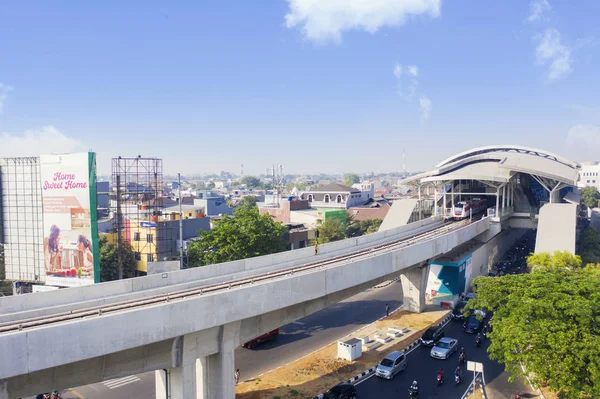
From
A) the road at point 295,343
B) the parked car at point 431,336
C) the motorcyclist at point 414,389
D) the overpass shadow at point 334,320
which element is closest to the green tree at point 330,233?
the road at point 295,343

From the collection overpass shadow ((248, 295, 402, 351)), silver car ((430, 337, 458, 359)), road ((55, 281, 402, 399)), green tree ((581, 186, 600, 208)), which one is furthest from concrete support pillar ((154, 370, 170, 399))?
green tree ((581, 186, 600, 208))

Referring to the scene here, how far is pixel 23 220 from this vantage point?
34.6m

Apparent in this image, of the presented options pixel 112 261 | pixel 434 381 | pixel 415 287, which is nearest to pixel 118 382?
pixel 434 381

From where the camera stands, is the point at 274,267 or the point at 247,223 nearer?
the point at 274,267

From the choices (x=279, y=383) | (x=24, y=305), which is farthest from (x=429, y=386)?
(x=24, y=305)

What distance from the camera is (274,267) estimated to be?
22.8m

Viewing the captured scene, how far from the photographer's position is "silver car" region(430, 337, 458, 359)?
23.7 m

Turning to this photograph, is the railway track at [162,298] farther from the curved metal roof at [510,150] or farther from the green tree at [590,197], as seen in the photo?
the green tree at [590,197]

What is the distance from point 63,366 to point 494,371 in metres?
19.9

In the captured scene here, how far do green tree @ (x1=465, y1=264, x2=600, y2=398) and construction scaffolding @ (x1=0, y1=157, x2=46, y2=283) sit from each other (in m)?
32.7

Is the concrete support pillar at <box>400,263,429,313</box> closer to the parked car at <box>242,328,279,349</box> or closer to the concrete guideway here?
the parked car at <box>242,328,279,349</box>

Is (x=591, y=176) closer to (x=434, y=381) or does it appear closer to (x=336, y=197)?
(x=336, y=197)

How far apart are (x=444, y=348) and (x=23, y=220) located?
3225 centimetres

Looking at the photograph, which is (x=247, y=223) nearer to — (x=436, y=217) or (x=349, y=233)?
(x=436, y=217)
